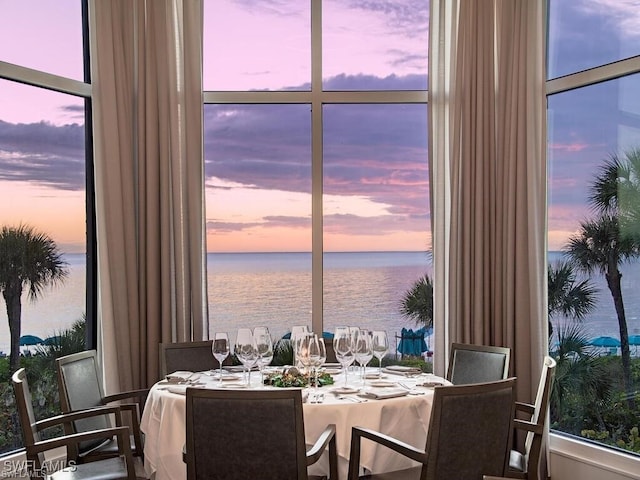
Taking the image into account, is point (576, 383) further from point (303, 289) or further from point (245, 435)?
point (245, 435)

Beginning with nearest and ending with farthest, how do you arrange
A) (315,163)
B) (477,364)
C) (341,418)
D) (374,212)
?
(341,418)
(477,364)
(315,163)
(374,212)

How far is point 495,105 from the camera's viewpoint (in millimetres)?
5184

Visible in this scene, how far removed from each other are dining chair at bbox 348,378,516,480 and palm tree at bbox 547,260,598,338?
194cm

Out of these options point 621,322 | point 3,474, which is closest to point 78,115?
point 3,474

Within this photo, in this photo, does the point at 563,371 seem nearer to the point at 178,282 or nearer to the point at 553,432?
the point at 553,432

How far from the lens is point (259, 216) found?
566 cm

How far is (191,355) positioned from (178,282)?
73 cm

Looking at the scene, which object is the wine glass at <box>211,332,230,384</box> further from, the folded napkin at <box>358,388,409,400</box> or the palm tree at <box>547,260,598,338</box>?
the palm tree at <box>547,260,598,338</box>

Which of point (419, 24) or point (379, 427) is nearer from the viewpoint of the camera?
point (379, 427)

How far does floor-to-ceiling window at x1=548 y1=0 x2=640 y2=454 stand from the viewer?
14.8 feet

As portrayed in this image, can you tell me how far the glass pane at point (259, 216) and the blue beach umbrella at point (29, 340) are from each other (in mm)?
1285

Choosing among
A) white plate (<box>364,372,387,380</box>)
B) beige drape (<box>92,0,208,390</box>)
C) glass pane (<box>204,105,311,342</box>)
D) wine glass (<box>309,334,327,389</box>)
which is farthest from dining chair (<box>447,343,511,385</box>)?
beige drape (<box>92,0,208,390</box>)

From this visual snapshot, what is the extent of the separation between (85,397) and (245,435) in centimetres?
153

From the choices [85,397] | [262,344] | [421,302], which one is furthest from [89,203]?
[421,302]
